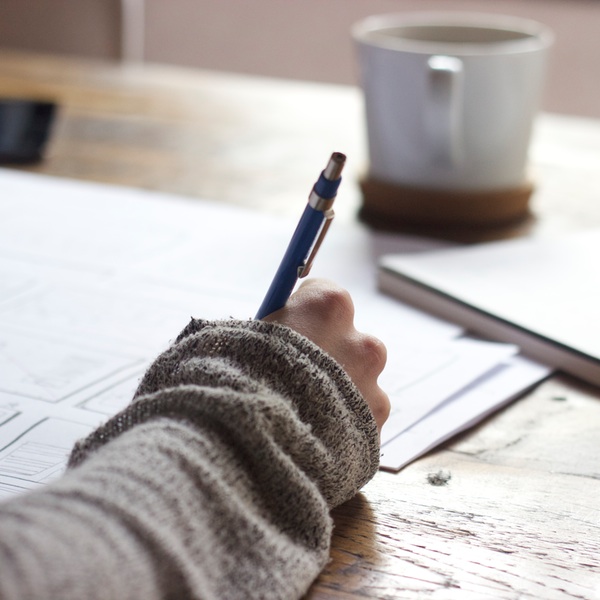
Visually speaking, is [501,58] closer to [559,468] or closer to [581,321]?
[581,321]

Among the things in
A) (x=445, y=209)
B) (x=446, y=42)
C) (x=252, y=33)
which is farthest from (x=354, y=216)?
(x=252, y=33)

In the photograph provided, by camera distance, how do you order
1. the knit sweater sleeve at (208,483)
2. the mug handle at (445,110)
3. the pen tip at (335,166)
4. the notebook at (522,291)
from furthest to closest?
1. the mug handle at (445,110)
2. the notebook at (522,291)
3. the pen tip at (335,166)
4. the knit sweater sleeve at (208,483)

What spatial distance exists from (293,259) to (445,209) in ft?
1.33

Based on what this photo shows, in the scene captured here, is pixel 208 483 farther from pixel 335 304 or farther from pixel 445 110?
pixel 445 110

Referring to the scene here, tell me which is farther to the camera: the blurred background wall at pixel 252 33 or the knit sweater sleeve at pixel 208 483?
the blurred background wall at pixel 252 33

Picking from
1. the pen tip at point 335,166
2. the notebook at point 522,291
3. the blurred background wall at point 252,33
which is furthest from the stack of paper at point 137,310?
the blurred background wall at point 252,33

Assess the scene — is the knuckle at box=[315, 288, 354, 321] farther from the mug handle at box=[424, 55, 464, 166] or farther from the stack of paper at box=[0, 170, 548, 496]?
the mug handle at box=[424, 55, 464, 166]

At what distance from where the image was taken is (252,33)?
2.26 meters

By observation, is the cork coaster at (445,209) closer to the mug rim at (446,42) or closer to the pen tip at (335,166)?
the mug rim at (446,42)

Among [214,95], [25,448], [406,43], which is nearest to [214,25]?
[214,95]

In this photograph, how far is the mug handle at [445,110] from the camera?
74cm

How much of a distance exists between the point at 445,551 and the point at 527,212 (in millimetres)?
544

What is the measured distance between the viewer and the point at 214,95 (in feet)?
4.13

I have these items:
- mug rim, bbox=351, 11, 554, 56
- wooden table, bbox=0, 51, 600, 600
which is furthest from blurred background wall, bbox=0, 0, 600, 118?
mug rim, bbox=351, 11, 554, 56
